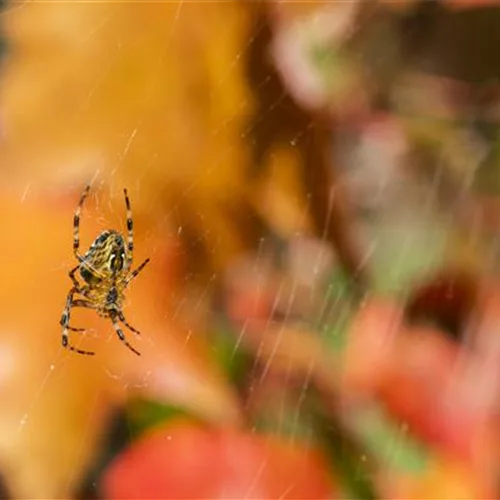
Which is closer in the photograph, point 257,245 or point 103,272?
point 103,272

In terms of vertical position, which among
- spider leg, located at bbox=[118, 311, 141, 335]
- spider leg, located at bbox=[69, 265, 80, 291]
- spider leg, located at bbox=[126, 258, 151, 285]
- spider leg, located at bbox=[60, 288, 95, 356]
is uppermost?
spider leg, located at bbox=[126, 258, 151, 285]

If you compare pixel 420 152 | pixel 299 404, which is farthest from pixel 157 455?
pixel 420 152

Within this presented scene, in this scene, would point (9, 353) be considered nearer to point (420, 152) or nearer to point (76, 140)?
point (76, 140)

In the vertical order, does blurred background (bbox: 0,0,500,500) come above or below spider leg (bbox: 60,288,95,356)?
above

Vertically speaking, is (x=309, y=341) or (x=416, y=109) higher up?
(x=416, y=109)

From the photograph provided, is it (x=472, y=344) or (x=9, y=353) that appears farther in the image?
(x=472, y=344)

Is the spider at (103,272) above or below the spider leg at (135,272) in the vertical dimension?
below
